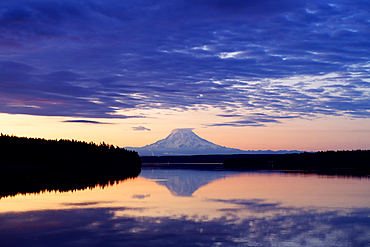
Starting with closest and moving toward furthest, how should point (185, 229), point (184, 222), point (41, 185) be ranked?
point (185, 229) → point (184, 222) → point (41, 185)

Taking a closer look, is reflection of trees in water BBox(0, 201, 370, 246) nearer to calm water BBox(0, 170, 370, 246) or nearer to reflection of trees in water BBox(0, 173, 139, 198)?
calm water BBox(0, 170, 370, 246)

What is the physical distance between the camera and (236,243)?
16.5 metres

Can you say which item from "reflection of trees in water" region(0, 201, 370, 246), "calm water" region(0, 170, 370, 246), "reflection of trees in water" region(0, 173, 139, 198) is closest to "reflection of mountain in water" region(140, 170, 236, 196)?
→ "reflection of trees in water" region(0, 173, 139, 198)

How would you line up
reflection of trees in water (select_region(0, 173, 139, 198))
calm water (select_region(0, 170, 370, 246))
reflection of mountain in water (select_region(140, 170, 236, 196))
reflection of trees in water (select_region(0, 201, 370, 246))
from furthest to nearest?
reflection of mountain in water (select_region(140, 170, 236, 196))
reflection of trees in water (select_region(0, 173, 139, 198))
calm water (select_region(0, 170, 370, 246))
reflection of trees in water (select_region(0, 201, 370, 246))

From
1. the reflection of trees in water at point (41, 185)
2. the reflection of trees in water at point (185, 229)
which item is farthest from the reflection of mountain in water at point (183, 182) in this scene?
the reflection of trees in water at point (185, 229)

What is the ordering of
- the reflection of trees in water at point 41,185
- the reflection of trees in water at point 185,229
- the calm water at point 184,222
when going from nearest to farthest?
the reflection of trees in water at point 185,229, the calm water at point 184,222, the reflection of trees in water at point 41,185

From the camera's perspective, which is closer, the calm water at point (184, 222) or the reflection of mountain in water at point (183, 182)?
the calm water at point (184, 222)

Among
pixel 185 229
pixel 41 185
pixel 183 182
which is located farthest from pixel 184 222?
pixel 183 182

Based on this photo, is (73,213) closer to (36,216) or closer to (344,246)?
(36,216)

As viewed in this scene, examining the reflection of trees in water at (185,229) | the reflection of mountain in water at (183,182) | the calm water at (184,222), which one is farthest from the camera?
the reflection of mountain in water at (183,182)

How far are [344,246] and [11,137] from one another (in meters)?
159

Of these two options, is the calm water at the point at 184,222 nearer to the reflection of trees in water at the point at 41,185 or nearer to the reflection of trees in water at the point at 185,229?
the reflection of trees in water at the point at 185,229

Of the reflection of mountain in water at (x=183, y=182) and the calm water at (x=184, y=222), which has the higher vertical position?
the calm water at (x=184, y=222)

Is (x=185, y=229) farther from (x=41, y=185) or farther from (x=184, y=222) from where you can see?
(x=41, y=185)
